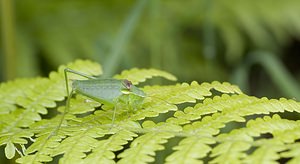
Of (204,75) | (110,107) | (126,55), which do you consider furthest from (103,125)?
(204,75)

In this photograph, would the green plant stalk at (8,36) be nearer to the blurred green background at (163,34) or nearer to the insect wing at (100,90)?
the blurred green background at (163,34)

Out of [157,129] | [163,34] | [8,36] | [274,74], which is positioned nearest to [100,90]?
[157,129]

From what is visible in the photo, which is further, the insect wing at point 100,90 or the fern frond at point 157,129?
the insect wing at point 100,90

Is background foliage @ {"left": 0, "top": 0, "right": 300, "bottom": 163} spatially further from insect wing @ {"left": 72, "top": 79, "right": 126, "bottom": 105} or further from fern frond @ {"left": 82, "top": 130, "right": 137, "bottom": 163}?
fern frond @ {"left": 82, "top": 130, "right": 137, "bottom": 163}

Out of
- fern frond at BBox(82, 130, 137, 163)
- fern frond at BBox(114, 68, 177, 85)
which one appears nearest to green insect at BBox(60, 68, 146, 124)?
fern frond at BBox(82, 130, 137, 163)

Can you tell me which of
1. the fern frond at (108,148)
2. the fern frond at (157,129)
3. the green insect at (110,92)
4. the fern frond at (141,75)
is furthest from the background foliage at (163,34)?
the fern frond at (108,148)

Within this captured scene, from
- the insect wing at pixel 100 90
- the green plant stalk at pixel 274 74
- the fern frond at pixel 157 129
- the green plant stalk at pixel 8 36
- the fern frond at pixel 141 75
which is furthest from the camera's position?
the green plant stalk at pixel 274 74

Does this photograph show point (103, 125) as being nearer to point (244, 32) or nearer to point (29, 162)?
point (29, 162)

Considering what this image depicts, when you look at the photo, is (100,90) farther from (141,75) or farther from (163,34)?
(163,34)

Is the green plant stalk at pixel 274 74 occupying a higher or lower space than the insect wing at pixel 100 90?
higher
